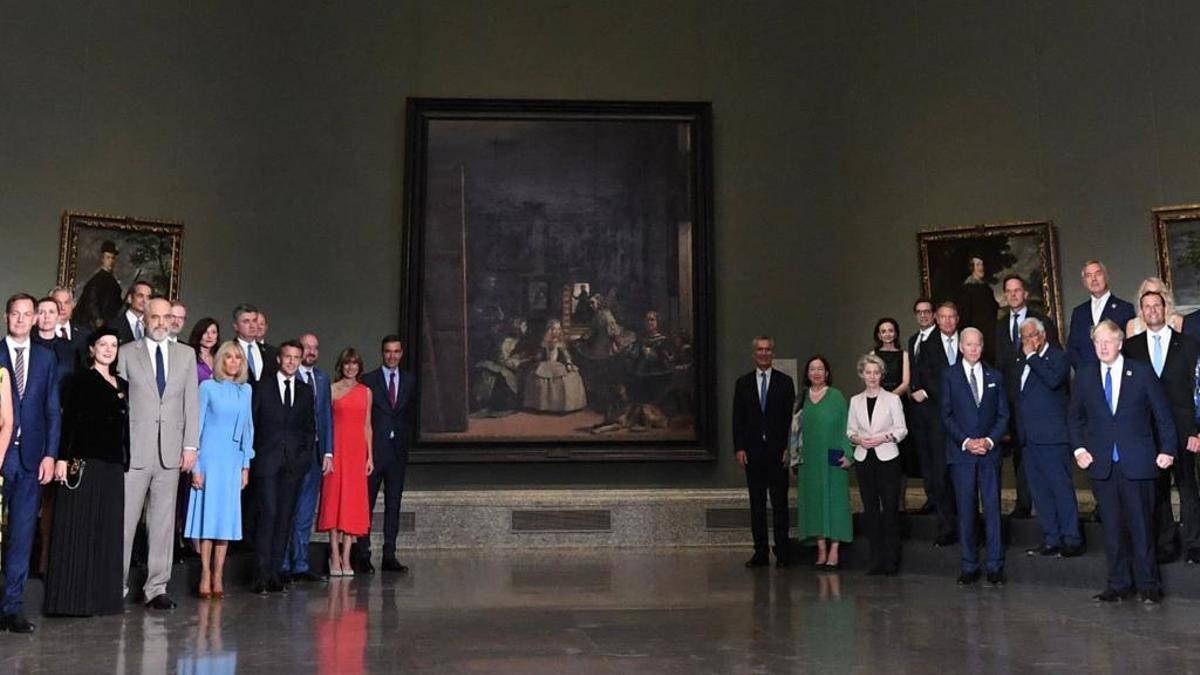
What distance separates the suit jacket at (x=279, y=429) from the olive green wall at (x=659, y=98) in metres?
3.41

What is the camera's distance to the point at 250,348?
8758 millimetres

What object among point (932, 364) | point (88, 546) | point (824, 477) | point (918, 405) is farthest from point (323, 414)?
point (932, 364)

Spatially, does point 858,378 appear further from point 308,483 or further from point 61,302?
point 61,302

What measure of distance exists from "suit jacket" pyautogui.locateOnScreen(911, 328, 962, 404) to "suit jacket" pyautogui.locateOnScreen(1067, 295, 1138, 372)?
0.92 m

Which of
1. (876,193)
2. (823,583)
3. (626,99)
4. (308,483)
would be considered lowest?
(823,583)

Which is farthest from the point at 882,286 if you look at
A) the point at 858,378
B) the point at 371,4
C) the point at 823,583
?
the point at 371,4

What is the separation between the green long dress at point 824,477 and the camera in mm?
9594

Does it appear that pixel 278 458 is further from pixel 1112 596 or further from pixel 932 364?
pixel 1112 596

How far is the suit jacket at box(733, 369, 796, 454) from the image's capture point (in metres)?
10.1

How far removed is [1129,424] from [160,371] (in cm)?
647

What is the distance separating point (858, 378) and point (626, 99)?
4.07m

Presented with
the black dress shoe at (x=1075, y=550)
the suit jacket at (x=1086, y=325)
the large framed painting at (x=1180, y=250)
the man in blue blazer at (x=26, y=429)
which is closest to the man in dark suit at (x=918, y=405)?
the suit jacket at (x=1086, y=325)

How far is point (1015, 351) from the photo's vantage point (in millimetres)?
9055

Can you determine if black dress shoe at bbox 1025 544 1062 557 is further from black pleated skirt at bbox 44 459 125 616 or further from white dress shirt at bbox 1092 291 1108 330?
black pleated skirt at bbox 44 459 125 616
